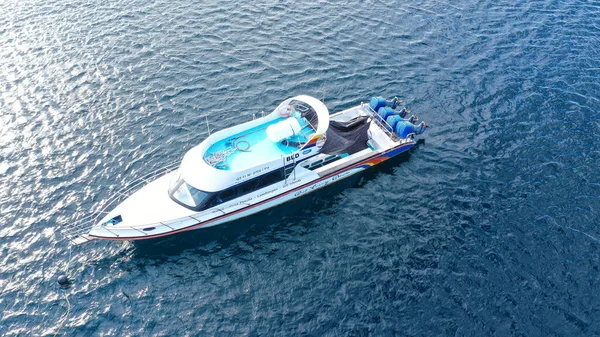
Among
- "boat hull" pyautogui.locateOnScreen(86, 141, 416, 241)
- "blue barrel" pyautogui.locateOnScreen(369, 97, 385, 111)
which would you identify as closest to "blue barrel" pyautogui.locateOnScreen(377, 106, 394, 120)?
"blue barrel" pyautogui.locateOnScreen(369, 97, 385, 111)

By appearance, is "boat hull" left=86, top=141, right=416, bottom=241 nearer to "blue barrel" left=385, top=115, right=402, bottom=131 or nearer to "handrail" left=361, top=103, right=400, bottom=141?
"handrail" left=361, top=103, right=400, bottom=141

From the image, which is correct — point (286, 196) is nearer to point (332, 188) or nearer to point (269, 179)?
point (269, 179)

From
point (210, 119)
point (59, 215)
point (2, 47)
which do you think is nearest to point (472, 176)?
point (210, 119)

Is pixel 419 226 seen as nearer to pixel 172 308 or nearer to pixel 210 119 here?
pixel 172 308

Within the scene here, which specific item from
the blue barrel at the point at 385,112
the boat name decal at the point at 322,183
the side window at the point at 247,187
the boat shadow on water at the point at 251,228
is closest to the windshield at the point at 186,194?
the side window at the point at 247,187

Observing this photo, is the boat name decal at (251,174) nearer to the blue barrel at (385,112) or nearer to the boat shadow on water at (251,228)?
the boat shadow on water at (251,228)
